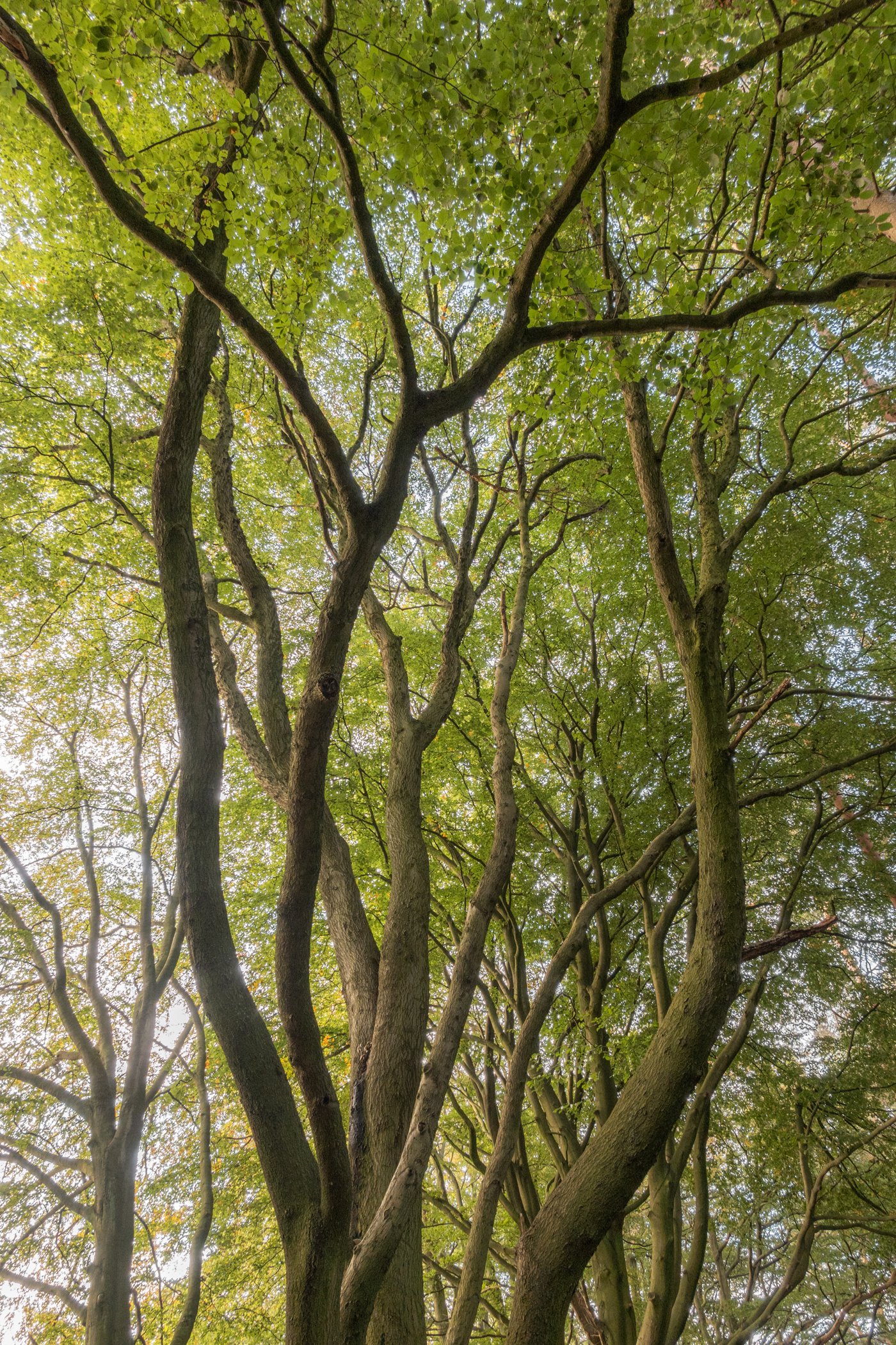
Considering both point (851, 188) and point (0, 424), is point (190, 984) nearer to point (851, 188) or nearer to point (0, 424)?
point (0, 424)

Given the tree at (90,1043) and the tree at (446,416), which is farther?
the tree at (90,1043)

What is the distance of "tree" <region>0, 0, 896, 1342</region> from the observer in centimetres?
217

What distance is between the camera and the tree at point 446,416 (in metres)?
2.17

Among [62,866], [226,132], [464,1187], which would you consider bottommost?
[464,1187]

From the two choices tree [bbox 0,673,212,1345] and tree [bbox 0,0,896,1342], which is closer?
tree [bbox 0,0,896,1342]

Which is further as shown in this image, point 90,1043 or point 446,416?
point 90,1043

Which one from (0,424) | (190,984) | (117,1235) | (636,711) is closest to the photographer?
(117,1235)

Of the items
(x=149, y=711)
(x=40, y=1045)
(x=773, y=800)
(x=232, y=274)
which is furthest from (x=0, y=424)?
(x=773, y=800)

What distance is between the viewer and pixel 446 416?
2.68 metres

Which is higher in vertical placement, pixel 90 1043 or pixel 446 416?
pixel 446 416

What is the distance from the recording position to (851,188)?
9.84ft

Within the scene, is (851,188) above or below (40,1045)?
above

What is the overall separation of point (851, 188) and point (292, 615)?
22.2 ft

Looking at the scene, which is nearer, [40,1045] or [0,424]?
[0,424]
